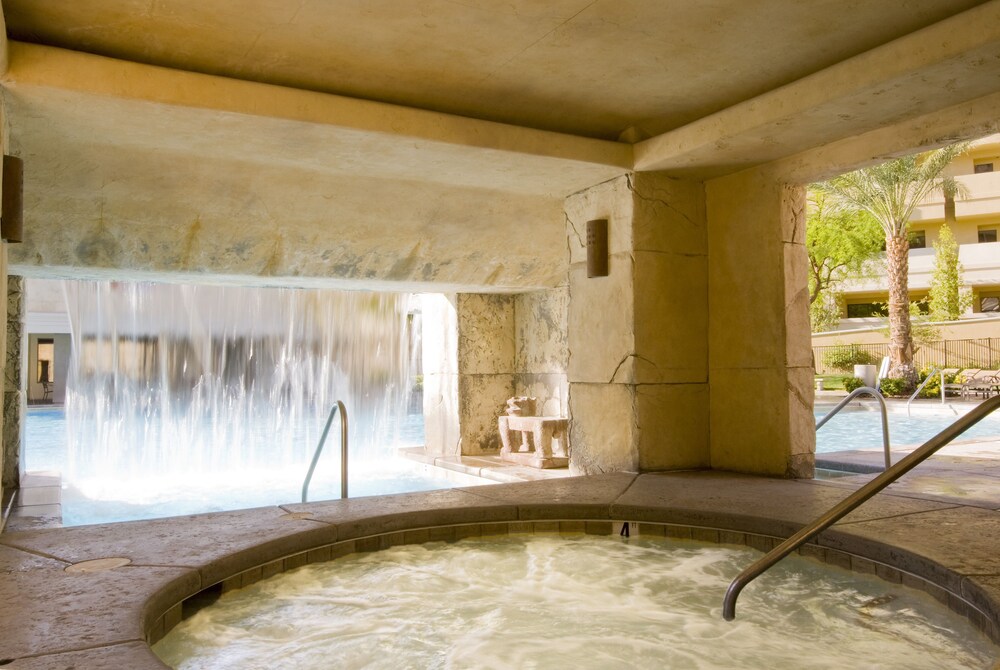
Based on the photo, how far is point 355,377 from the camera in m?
9.37

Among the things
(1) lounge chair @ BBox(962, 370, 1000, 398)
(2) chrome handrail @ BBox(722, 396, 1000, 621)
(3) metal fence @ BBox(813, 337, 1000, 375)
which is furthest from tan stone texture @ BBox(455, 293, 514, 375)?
(3) metal fence @ BBox(813, 337, 1000, 375)

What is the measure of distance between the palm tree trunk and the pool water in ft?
14.8

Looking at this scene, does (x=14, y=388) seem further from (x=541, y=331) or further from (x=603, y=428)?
(x=541, y=331)

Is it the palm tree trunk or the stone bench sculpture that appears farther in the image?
the palm tree trunk

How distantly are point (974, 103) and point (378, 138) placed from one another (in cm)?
325

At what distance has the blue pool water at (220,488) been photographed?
6547 mm

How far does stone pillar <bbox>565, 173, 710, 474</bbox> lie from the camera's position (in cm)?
519

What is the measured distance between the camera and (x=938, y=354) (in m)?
23.4

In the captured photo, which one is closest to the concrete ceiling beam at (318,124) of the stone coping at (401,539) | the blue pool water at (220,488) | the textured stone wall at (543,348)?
the stone coping at (401,539)

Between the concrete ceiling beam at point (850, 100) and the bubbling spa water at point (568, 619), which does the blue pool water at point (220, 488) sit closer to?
the bubbling spa water at point (568, 619)

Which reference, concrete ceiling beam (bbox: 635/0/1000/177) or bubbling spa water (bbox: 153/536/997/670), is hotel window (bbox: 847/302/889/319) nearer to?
concrete ceiling beam (bbox: 635/0/1000/177)

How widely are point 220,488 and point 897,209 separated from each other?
16.5 meters

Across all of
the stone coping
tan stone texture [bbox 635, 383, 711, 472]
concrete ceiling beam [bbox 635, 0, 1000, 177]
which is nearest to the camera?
the stone coping

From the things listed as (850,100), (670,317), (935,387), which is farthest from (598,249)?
(935,387)
